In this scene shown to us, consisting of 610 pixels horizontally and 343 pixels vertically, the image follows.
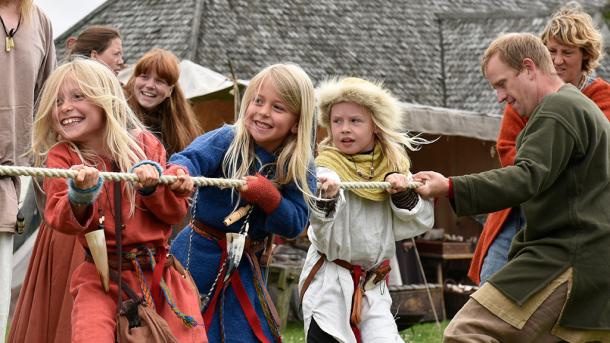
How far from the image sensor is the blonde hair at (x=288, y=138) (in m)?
4.44

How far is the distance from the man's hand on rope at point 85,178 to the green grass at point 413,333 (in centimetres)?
479

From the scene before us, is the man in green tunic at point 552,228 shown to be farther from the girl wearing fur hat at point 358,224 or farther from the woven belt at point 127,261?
the woven belt at point 127,261

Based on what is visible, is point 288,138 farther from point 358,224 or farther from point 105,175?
point 105,175

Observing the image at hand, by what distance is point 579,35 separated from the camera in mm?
5453

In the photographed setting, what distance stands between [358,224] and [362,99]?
61 centimetres

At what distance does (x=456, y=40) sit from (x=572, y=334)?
14743 millimetres

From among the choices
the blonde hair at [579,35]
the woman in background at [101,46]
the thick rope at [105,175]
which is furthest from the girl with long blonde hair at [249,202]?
the woman in background at [101,46]

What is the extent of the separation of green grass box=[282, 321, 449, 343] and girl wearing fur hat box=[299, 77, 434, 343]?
3.23 meters

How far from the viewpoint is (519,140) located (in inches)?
178

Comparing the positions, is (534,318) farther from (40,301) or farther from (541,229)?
(40,301)

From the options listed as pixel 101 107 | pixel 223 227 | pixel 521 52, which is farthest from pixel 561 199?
pixel 101 107

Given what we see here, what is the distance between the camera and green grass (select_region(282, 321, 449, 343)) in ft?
27.9

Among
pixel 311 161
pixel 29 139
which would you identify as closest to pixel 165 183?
pixel 311 161

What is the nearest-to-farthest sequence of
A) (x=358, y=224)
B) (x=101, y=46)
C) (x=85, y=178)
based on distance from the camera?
(x=85, y=178), (x=358, y=224), (x=101, y=46)
